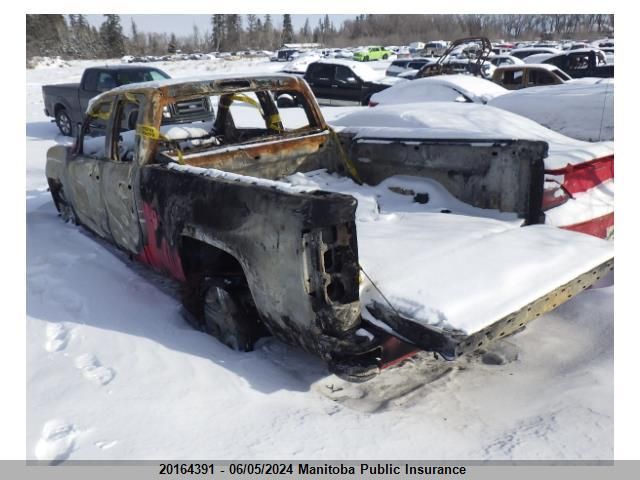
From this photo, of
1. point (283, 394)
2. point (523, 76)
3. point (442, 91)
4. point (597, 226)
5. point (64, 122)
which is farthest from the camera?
point (523, 76)

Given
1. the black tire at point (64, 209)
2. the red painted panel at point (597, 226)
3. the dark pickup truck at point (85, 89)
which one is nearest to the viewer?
the red painted panel at point (597, 226)

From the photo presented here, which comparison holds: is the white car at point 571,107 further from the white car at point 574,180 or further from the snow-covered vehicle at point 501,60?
the snow-covered vehicle at point 501,60

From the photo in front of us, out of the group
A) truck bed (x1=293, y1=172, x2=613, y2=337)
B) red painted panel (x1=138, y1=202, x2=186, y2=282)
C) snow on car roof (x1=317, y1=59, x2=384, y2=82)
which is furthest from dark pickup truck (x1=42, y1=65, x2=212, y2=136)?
truck bed (x1=293, y1=172, x2=613, y2=337)

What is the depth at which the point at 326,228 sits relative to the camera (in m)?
2.78

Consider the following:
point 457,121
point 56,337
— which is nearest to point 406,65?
point 457,121

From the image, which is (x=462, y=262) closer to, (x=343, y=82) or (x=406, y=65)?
(x=343, y=82)

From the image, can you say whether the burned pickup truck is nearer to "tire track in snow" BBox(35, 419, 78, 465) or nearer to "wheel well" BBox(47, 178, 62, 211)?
"wheel well" BBox(47, 178, 62, 211)

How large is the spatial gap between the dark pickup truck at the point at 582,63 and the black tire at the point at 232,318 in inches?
684

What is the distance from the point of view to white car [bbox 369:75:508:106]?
425 inches

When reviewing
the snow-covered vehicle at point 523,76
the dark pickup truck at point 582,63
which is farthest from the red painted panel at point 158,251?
the dark pickup truck at point 582,63

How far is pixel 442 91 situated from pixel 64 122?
8310 millimetres

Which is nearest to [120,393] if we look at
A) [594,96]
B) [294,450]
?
[294,450]

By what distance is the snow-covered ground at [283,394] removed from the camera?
2639 mm

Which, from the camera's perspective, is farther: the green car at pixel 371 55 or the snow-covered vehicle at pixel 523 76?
the green car at pixel 371 55
